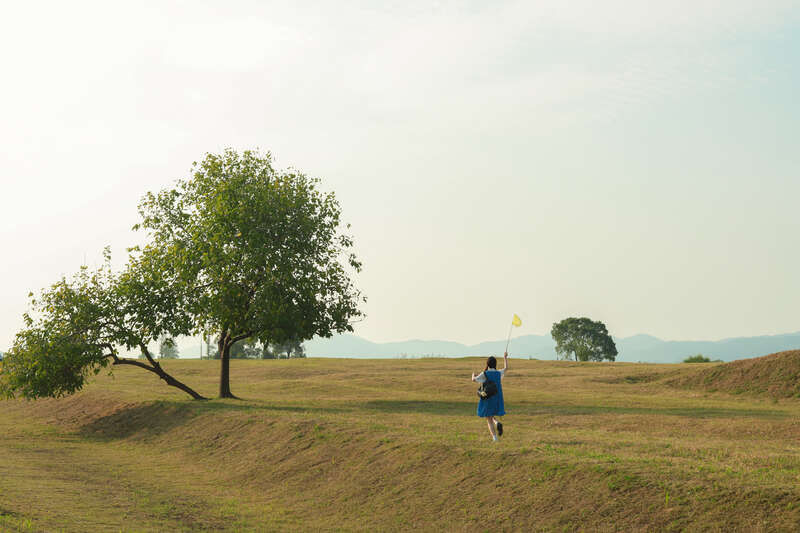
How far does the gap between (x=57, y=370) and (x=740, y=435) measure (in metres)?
33.3

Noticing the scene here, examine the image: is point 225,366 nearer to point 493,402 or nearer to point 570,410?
point 570,410

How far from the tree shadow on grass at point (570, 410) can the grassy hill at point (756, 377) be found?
360 inches

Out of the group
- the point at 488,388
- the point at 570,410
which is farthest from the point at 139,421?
the point at 488,388

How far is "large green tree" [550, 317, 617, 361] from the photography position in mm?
127000

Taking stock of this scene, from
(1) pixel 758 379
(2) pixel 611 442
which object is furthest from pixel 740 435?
(1) pixel 758 379

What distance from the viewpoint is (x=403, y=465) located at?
21188 millimetres

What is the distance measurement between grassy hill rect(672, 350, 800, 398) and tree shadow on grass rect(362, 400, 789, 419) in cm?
913

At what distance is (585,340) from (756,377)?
8192 centimetres

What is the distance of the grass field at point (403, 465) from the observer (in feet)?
51.3

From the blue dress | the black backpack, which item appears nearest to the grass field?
the blue dress

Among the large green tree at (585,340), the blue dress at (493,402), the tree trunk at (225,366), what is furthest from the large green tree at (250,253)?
the large green tree at (585,340)

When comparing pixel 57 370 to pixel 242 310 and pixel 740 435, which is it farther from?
pixel 740 435

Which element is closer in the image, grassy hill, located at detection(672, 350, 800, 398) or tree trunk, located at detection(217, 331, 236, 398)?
grassy hill, located at detection(672, 350, 800, 398)

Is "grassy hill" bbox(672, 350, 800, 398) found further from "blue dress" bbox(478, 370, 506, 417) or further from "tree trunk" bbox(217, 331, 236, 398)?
"tree trunk" bbox(217, 331, 236, 398)
